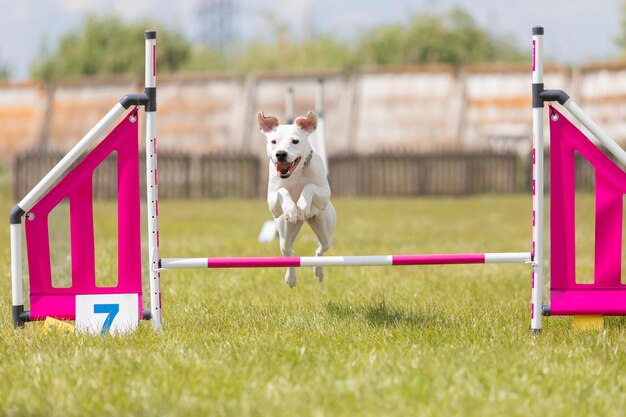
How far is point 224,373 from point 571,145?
2.34m

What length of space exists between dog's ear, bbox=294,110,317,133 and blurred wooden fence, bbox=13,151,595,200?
60.0 feet

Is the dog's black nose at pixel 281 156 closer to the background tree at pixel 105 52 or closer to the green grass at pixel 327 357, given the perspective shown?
the green grass at pixel 327 357

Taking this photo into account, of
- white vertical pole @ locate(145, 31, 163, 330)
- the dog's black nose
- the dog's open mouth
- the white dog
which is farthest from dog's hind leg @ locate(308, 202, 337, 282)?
white vertical pole @ locate(145, 31, 163, 330)

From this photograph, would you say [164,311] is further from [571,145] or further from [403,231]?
[403,231]

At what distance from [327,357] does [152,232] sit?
135 centimetres

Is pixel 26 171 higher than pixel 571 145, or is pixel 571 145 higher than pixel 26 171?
pixel 571 145

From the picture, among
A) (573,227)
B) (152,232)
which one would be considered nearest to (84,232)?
(152,232)

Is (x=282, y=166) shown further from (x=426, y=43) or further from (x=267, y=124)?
(x=426, y=43)

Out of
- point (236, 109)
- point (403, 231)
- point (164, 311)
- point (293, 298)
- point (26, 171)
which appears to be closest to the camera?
point (164, 311)

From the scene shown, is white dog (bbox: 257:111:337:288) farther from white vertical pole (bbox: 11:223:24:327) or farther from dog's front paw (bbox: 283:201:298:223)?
white vertical pole (bbox: 11:223:24:327)

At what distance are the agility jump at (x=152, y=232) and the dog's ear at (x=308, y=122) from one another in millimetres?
A: 815

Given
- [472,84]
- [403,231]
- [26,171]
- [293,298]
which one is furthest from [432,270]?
[472,84]

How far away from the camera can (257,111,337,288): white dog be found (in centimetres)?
527

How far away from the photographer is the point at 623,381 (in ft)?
12.9
